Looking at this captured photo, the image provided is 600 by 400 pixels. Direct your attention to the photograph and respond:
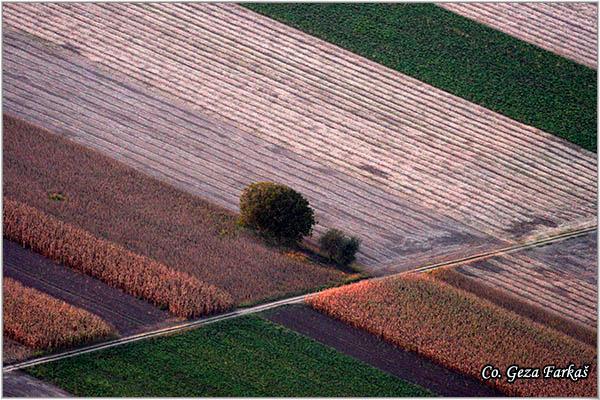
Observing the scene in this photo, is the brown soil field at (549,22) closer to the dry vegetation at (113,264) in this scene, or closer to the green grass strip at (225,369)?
the dry vegetation at (113,264)


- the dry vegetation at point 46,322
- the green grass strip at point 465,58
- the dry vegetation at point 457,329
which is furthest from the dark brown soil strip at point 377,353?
the green grass strip at point 465,58

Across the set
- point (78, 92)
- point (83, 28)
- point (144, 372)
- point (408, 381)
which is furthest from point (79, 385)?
point (83, 28)

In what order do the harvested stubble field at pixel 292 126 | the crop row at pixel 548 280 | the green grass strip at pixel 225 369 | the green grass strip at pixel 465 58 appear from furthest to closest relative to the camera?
the green grass strip at pixel 465 58, the harvested stubble field at pixel 292 126, the crop row at pixel 548 280, the green grass strip at pixel 225 369

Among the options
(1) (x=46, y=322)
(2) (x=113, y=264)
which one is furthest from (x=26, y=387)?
(2) (x=113, y=264)

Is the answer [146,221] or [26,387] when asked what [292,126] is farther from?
[26,387]

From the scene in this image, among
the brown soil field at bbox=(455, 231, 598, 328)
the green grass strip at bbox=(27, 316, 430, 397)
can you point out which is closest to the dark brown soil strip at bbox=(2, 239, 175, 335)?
the green grass strip at bbox=(27, 316, 430, 397)
